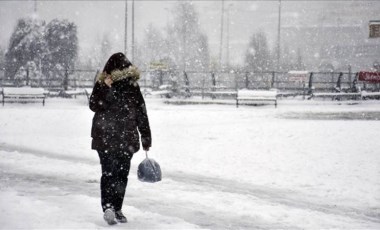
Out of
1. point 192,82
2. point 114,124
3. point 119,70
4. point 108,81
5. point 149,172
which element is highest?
point 119,70

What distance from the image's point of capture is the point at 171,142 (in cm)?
1343

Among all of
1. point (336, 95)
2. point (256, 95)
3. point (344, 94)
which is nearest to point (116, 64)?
point (256, 95)

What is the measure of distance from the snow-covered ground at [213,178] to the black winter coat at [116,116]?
964mm

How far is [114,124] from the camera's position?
19.0ft

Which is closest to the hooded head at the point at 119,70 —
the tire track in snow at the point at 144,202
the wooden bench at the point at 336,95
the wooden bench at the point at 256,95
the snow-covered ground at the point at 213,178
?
the snow-covered ground at the point at 213,178

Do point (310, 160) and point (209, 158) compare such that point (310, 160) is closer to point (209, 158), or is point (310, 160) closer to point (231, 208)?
point (209, 158)

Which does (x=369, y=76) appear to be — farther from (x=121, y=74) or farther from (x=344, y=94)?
(x=121, y=74)

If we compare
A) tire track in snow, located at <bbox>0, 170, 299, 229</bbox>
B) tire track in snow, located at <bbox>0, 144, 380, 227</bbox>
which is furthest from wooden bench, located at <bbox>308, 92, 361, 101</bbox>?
tire track in snow, located at <bbox>0, 170, 299, 229</bbox>

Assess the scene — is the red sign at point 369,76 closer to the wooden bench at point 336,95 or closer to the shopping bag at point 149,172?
the wooden bench at point 336,95

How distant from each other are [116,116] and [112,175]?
2.22 ft

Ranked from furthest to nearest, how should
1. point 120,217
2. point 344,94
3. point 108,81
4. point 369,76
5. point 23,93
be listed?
point 369,76
point 344,94
point 23,93
point 120,217
point 108,81

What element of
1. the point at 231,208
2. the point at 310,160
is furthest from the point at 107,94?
the point at 310,160

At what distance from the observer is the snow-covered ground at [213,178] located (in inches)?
251

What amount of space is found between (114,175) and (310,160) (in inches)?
242
